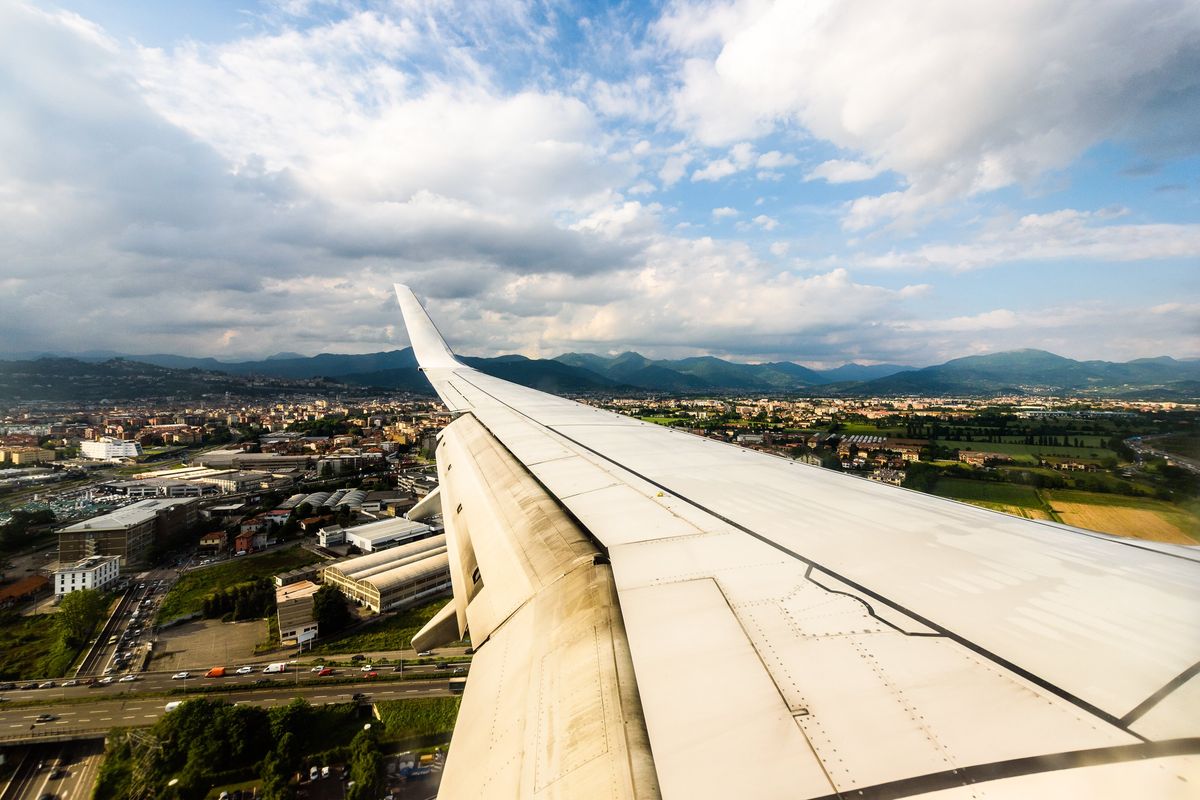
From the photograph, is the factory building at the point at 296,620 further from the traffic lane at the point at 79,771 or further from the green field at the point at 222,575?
the green field at the point at 222,575

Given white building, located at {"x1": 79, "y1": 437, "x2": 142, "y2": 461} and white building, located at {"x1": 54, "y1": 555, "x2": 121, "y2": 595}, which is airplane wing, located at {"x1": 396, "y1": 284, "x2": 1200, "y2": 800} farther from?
white building, located at {"x1": 79, "y1": 437, "x2": 142, "y2": 461}

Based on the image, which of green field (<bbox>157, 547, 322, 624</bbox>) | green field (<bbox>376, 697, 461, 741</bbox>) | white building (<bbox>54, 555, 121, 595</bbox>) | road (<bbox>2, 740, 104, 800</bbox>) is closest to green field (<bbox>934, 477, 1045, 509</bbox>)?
green field (<bbox>376, 697, 461, 741</bbox>)

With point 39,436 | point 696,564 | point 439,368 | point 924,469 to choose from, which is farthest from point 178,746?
point 39,436

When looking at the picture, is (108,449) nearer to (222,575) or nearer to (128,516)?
(128,516)

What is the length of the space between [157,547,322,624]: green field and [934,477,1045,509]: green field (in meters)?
34.0

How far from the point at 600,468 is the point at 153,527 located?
37.7 metres

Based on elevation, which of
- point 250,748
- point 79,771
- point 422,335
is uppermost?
point 422,335

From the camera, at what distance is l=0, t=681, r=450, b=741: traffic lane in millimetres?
13312

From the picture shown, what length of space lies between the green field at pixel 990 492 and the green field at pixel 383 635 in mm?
23092

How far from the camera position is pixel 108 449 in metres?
51.3

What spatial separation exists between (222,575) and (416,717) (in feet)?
62.2

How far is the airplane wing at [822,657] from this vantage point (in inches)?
55.0

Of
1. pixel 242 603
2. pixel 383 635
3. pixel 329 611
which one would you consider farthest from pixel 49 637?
pixel 383 635

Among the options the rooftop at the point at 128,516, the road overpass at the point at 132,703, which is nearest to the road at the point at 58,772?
the road overpass at the point at 132,703
